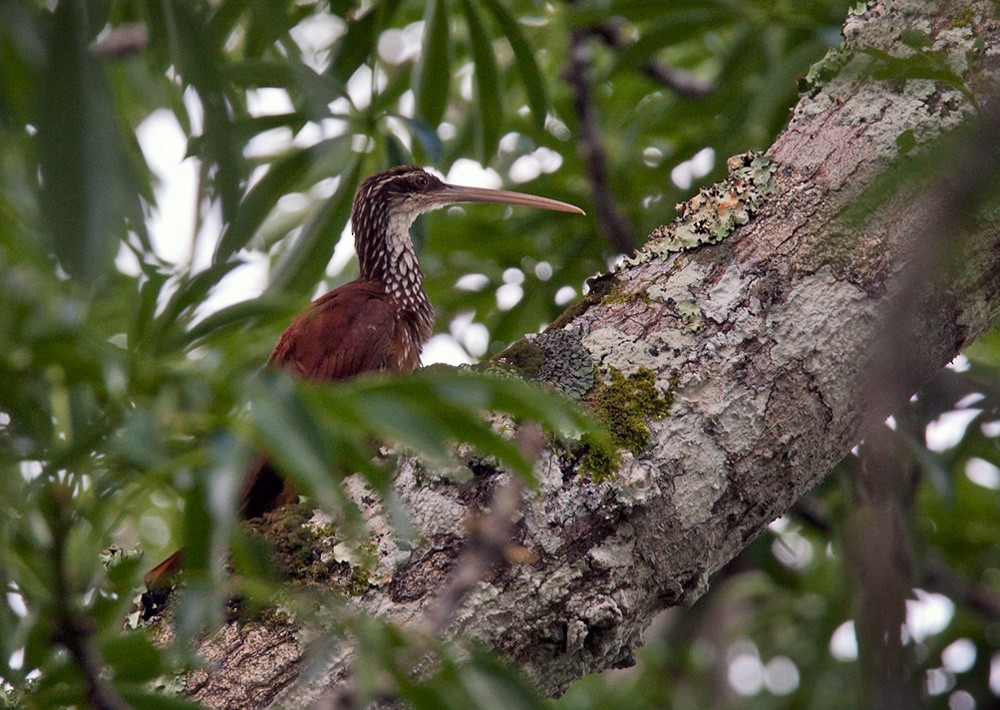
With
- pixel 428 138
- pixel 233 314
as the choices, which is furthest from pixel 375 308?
pixel 233 314

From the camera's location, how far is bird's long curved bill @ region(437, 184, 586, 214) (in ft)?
12.7

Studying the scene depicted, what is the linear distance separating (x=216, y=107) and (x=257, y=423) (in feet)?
1.48

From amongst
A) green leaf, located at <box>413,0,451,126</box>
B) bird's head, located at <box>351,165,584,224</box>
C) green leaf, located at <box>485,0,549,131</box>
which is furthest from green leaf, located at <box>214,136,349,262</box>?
bird's head, located at <box>351,165,584,224</box>

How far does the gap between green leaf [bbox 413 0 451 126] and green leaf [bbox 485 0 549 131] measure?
0.54 feet

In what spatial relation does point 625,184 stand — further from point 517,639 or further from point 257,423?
point 257,423

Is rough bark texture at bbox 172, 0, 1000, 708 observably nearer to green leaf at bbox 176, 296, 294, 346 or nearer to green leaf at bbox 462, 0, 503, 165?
green leaf at bbox 176, 296, 294, 346

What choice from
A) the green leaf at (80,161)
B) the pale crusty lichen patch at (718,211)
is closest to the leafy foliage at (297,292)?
the green leaf at (80,161)

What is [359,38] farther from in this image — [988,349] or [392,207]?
[988,349]

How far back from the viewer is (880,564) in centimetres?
141

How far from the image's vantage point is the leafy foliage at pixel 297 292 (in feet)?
4.61

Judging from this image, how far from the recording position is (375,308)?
3.65 m

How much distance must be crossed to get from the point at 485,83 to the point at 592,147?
1.01 metres

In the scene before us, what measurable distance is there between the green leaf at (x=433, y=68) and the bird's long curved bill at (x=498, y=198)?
1.93 feet

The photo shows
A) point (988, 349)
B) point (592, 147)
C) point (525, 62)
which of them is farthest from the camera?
point (592, 147)
